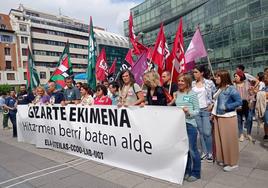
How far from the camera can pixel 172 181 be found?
3912 mm

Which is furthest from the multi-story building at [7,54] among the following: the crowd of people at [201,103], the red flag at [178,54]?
the crowd of people at [201,103]

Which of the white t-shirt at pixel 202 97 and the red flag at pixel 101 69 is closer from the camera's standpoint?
the white t-shirt at pixel 202 97

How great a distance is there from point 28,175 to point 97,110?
178 centimetres

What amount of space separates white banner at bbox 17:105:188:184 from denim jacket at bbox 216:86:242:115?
3.23 ft

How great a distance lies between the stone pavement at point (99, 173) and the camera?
12.6ft

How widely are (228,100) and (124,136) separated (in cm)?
196

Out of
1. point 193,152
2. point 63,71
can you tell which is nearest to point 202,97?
point 193,152

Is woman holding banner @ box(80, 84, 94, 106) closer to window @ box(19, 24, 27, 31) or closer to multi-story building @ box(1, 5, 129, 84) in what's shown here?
multi-story building @ box(1, 5, 129, 84)

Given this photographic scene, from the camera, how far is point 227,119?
430 centimetres

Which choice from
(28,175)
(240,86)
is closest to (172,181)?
(28,175)

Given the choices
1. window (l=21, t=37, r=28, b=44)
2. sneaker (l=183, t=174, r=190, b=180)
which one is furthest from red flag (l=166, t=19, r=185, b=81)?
window (l=21, t=37, r=28, b=44)

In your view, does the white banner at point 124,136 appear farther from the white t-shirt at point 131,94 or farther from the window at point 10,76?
the window at point 10,76

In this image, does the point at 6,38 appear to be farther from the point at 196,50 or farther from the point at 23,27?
the point at 196,50

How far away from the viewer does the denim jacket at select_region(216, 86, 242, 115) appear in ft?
13.8
